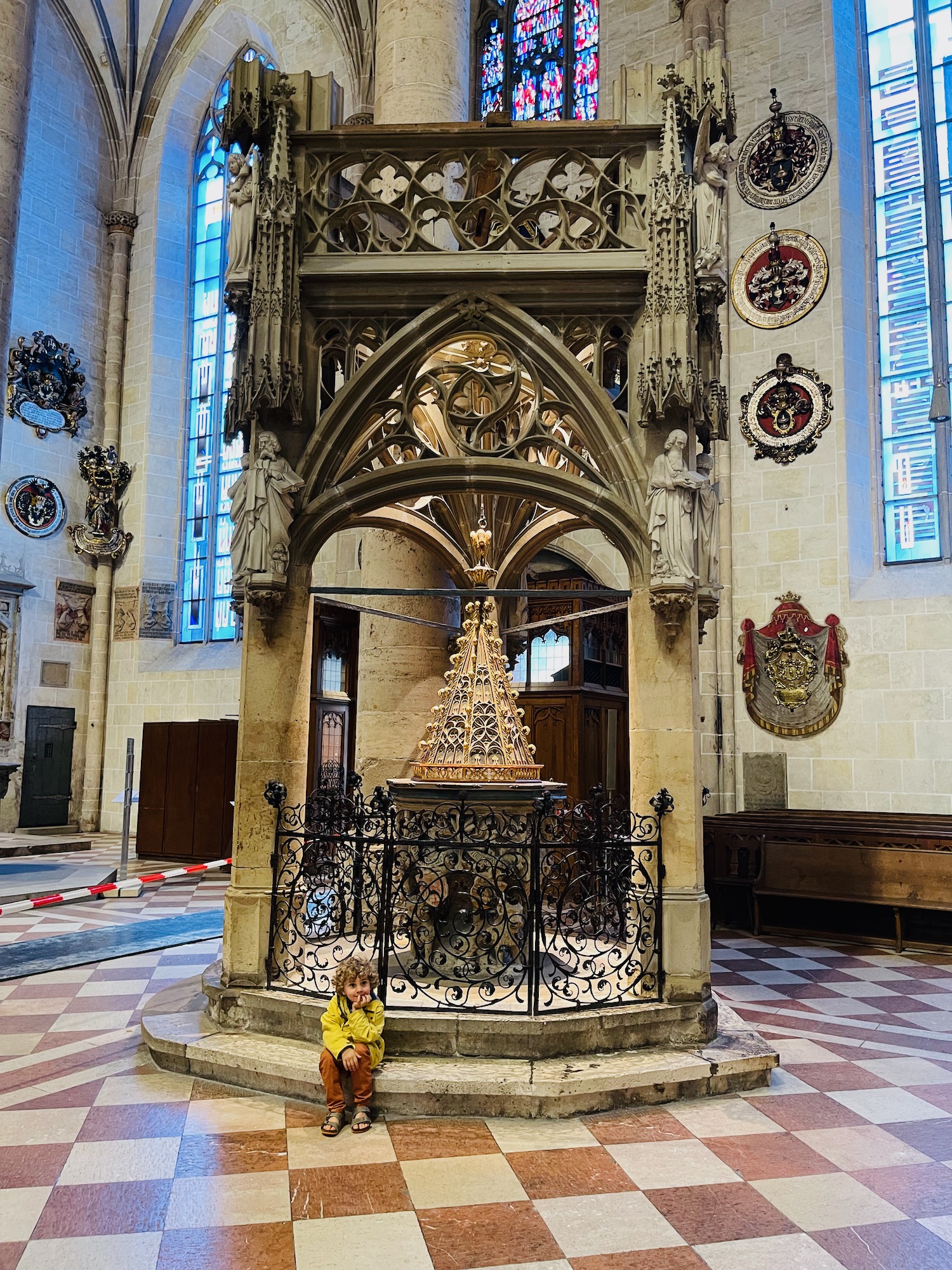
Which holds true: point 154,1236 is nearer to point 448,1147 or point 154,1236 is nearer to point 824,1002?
point 448,1147

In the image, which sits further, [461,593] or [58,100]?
[58,100]

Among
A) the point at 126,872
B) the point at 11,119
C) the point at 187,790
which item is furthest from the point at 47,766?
the point at 11,119

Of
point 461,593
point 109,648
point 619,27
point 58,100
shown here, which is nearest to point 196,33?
point 58,100

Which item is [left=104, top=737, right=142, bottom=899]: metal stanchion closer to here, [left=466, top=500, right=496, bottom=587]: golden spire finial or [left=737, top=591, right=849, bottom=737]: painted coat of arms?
[left=466, top=500, right=496, bottom=587]: golden spire finial

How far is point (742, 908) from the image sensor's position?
29.2 feet

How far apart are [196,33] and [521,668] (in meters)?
12.0

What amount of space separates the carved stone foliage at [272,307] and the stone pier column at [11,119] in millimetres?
7079

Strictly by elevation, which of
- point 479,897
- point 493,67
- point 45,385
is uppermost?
point 493,67

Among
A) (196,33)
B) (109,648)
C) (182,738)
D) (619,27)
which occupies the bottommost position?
(182,738)

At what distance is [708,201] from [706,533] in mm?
1650

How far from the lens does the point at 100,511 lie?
15.4m

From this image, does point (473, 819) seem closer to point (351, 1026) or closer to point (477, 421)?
point (351, 1026)

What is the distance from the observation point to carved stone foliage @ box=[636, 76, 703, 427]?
15.5 feet

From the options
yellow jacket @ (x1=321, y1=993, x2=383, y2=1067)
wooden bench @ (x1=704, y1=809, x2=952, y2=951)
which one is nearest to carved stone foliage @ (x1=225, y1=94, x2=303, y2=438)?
yellow jacket @ (x1=321, y1=993, x2=383, y2=1067)
